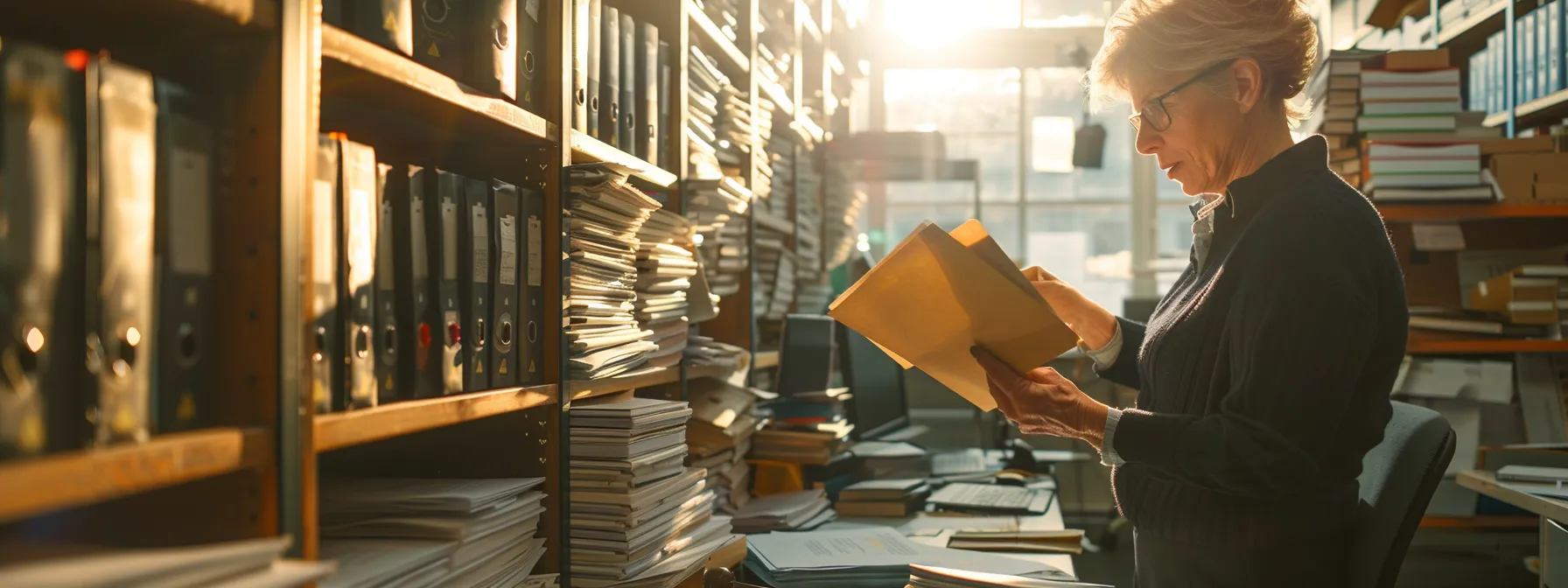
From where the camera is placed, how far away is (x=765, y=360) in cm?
291

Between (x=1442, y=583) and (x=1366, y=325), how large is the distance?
121 inches

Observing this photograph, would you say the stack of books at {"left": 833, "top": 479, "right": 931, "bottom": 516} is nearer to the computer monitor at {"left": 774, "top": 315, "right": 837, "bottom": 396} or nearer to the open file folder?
the computer monitor at {"left": 774, "top": 315, "right": 837, "bottom": 396}

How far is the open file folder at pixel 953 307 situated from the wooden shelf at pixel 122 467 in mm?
744

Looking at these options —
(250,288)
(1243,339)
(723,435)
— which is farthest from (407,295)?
(723,435)

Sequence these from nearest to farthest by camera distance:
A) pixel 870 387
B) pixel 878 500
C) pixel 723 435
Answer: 1. pixel 723 435
2. pixel 878 500
3. pixel 870 387

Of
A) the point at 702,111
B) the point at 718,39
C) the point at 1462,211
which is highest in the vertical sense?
the point at 718,39

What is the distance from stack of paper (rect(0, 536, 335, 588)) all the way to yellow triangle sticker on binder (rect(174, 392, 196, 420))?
0.34 ft

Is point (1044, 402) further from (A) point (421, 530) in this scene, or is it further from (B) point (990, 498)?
(B) point (990, 498)

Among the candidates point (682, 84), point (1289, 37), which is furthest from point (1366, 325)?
point (682, 84)

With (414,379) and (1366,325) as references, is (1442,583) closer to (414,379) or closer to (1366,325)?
(1366,325)

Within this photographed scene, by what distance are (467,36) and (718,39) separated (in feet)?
3.86

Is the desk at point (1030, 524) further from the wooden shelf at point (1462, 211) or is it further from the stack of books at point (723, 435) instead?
the wooden shelf at point (1462, 211)

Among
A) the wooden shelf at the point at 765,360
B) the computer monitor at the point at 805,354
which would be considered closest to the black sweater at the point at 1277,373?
the wooden shelf at the point at 765,360

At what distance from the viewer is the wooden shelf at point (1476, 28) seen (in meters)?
3.75
